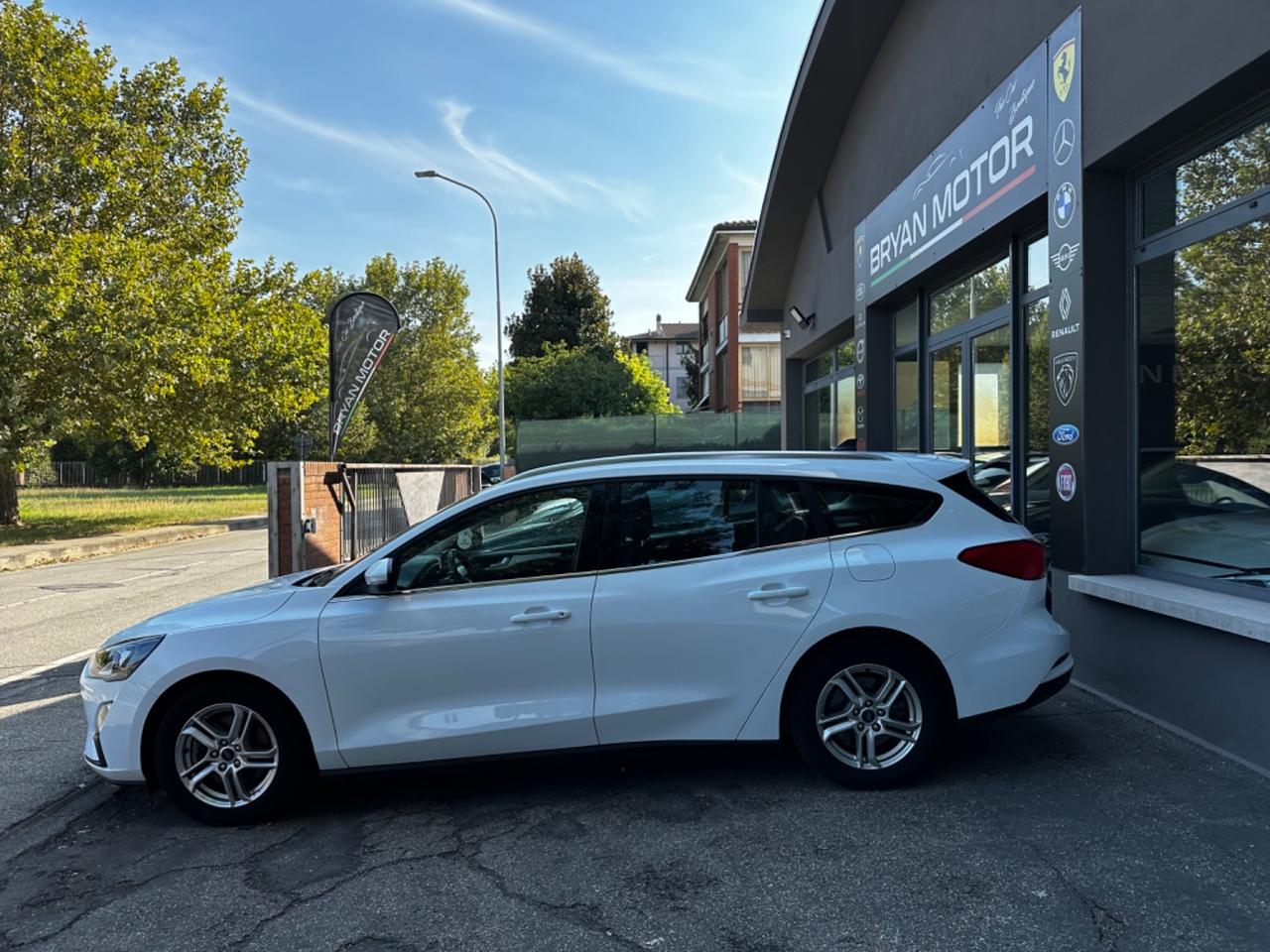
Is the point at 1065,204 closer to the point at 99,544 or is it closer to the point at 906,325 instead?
the point at 906,325

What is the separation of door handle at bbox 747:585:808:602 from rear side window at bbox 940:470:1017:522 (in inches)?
38.4

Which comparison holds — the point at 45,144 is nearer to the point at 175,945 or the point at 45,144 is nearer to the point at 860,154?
the point at 860,154

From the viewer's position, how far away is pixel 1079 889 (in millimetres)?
3182

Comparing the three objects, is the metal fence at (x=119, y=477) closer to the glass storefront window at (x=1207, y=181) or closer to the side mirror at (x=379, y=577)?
the side mirror at (x=379, y=577)

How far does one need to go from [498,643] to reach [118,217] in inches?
804

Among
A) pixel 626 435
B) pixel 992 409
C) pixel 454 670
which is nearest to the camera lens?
pixel 454 670

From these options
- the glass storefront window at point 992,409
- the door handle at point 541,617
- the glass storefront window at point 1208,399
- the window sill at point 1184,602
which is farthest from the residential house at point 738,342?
the door handle at point 541,617

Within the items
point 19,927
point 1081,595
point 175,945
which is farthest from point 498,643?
point 1081,595

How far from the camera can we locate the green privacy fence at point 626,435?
1104 inches

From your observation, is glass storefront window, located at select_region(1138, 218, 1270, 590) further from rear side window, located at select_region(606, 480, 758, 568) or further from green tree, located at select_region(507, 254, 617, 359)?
green tree, located at select_region(507, 254, 617, 359)

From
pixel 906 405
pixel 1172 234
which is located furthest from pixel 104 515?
pixel 1172 234

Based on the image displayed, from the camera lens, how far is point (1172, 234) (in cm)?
533

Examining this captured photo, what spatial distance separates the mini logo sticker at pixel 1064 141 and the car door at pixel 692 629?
372cm

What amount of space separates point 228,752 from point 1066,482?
17.6 ft
